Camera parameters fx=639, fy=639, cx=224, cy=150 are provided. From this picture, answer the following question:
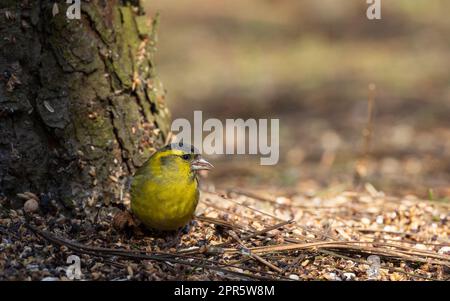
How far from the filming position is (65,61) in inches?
156

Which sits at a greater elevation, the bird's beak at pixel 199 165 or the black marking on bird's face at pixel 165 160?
the black marking on bird's face at pixel 165 160

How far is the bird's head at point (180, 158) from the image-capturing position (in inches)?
157

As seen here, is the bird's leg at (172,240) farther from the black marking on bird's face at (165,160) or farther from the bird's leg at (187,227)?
the black marking on bird's face at (165,160)

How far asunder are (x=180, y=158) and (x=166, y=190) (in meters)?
0.27

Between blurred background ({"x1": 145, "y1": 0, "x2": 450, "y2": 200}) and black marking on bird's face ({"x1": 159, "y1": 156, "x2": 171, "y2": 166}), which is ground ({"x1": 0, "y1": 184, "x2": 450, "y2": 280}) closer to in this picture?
black marking on bird's face ({"x1": 159, "y1": 156, "x2": 171, "y2": 166})

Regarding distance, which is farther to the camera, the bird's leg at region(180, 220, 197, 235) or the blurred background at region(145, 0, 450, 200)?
the blurred background at region(145, 0, 450, 200)

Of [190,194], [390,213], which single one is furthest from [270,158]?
[190,194]

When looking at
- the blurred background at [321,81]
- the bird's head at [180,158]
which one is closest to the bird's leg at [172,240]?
the bird's head at [180,158]

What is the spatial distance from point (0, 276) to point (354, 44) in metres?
10.9

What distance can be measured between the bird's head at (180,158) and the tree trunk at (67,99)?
16.9 inches

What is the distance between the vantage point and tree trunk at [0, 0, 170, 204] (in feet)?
12.8

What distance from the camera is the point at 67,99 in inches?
158

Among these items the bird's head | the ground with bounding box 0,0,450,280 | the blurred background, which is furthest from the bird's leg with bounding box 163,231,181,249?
the blurred background
